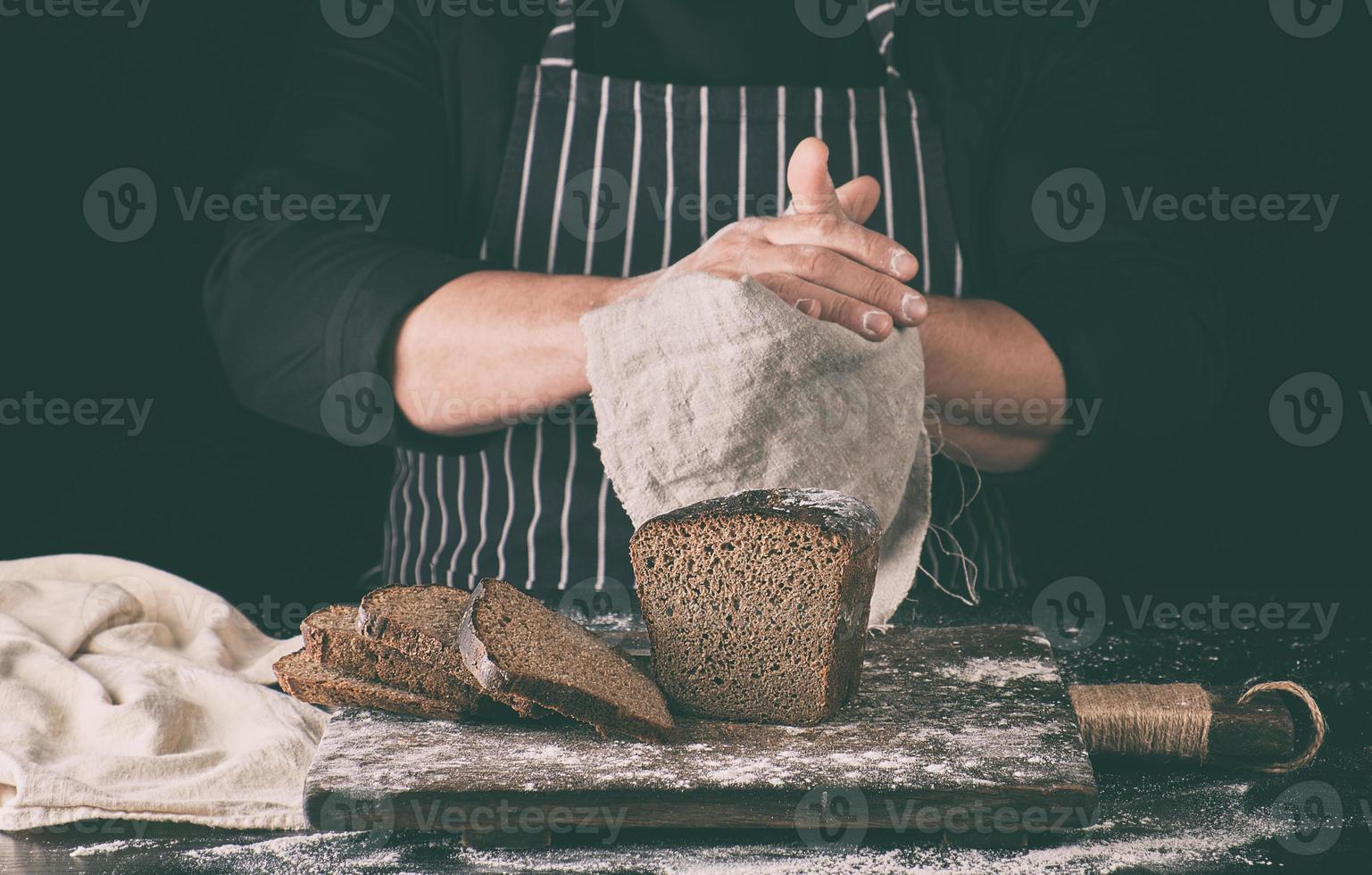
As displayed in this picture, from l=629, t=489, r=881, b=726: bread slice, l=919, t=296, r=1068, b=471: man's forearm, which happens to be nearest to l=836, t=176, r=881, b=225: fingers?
l=919, t=296, r=1068, b=471: man's forearm

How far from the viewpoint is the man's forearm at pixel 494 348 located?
174 cm

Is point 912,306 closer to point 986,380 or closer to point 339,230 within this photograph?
point 986,380

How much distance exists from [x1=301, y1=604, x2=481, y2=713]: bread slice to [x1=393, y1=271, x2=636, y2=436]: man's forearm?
48 centimetres

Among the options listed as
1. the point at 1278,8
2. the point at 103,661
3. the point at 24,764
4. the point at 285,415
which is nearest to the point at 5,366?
the point at 285,415

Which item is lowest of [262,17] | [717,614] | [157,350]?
[717,614]

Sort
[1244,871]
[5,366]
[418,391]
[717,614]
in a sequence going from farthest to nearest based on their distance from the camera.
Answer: [5,366] → [418,391] → [717,614] → [1244,871]

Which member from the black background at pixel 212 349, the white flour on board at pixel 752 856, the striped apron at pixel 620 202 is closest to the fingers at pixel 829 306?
the striped apron at pixel 620 202

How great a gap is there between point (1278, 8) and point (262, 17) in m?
1.99

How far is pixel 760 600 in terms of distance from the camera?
139 cm

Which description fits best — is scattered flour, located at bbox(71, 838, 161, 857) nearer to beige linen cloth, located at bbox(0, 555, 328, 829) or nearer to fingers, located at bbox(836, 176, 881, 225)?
beige linen cloth, located at bbox(0, 555, 328, 829)

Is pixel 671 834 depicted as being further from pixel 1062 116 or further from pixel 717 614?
pixel 1062 116

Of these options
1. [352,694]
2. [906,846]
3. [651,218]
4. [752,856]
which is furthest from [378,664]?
[651,218]

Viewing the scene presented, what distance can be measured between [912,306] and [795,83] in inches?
28.8

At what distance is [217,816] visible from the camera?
1.22 metres
